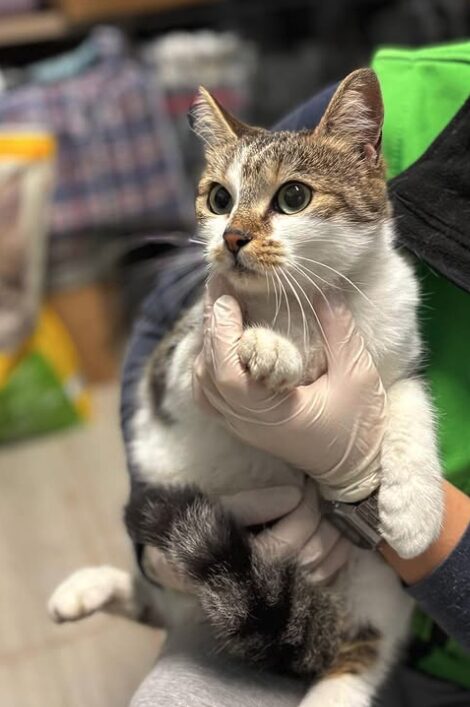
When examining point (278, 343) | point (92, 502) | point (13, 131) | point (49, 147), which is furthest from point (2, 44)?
point (278, 343)

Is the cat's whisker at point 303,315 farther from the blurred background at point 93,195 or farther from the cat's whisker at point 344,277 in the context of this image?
the blurred background at point 93,195

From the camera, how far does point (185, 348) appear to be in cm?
98

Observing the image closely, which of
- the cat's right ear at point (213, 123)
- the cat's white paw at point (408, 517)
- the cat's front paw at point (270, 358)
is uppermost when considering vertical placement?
the cat's right ear at point (213, 123)

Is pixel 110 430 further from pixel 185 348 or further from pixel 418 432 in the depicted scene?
pixel 418 432

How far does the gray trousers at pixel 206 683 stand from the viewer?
2.93 feet

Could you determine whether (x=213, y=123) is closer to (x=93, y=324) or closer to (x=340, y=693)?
(x=340, y=693)

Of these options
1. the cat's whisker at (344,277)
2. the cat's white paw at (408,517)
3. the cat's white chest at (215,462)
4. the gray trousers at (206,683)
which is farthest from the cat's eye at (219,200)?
the gray trousers at (206,683)

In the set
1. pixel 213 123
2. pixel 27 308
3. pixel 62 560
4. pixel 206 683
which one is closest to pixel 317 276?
pixel 213 123

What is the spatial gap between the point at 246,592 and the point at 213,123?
530mm

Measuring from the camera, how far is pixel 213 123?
37.4 inches

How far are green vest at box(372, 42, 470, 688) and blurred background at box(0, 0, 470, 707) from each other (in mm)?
720

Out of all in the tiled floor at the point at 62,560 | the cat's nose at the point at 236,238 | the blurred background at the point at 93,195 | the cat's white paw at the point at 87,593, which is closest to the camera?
the cat's nose at the point at 236,238

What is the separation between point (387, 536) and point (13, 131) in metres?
1.89

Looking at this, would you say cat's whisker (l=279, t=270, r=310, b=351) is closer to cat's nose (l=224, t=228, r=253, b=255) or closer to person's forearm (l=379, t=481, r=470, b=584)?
cat's nose (l=224, t=228, r=253, b=255)
